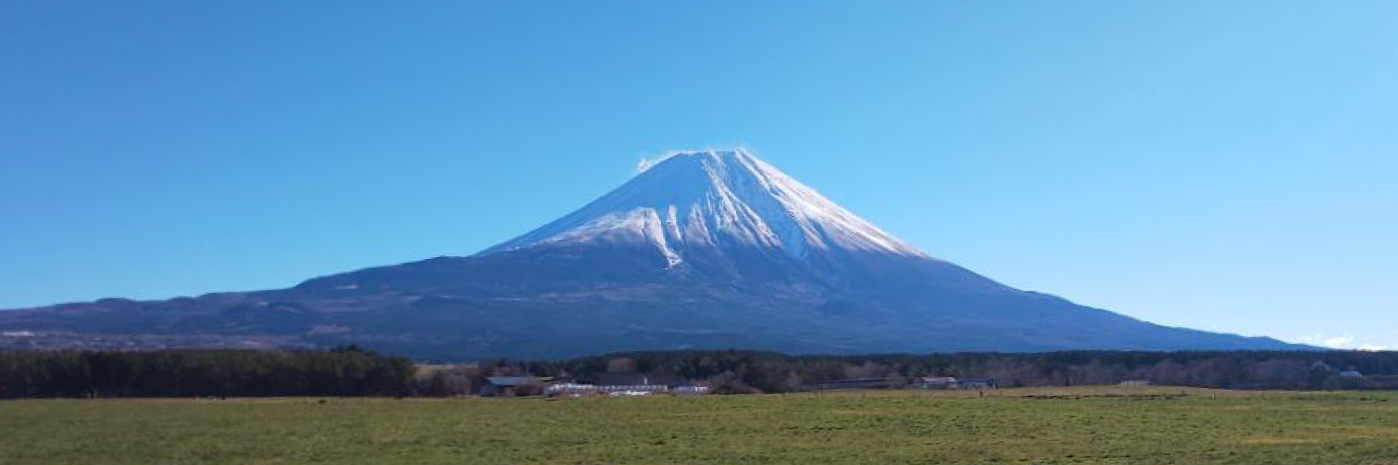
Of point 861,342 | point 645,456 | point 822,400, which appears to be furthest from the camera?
point 861,342

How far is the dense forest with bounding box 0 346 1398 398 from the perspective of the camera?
63.6 m

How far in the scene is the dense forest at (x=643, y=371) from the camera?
209 ft

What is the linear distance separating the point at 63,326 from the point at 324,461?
461 feet

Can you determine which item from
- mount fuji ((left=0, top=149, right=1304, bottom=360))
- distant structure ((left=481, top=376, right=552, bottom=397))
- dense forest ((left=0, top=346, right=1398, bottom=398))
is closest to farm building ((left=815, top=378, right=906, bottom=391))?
dense forest ((left=0, top=346, right=1398, bottom=398))

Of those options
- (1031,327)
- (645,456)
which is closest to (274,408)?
(645,456)

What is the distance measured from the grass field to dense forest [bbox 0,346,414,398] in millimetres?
11108

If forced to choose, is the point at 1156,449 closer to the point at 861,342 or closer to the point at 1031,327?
the point at 861,342

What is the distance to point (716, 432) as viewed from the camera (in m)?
35.5

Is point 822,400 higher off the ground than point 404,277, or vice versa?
point 404,277

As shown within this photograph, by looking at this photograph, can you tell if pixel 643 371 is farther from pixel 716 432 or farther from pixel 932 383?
pixel 716 432

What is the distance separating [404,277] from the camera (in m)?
175

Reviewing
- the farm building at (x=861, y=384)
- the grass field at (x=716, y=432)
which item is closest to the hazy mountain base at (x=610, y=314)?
the farm building at (x=861, y=384)

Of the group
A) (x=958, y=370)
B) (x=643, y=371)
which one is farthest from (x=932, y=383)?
(x=643, y=371)

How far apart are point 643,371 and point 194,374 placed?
27550mm
